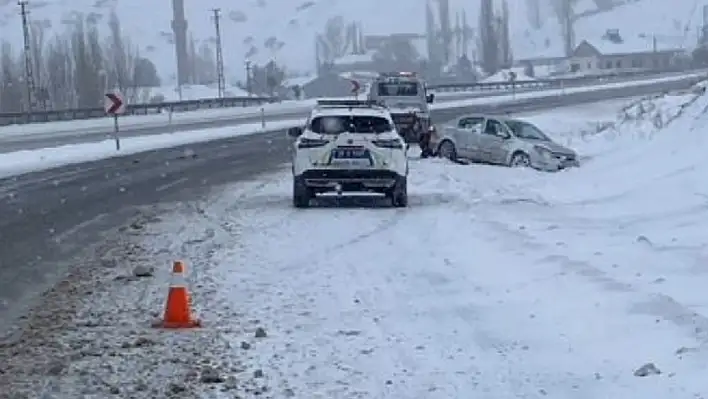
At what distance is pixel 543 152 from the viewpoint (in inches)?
1232

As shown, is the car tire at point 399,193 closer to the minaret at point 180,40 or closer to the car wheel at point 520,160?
the car wheel at point 520,160

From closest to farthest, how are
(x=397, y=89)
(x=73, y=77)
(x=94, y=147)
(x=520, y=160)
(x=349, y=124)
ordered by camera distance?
(x=349, y=124)
(x=520, y=160)
(x=397, y=89)
(x=94, y=147)
(x=73, y=77)

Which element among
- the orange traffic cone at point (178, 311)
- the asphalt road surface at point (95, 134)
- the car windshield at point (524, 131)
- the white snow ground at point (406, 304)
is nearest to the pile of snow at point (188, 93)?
the asphalt road surface at point (95, 134)

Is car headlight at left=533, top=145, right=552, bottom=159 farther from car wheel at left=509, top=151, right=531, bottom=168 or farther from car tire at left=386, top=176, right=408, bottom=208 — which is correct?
car tire at left=386, top=176, right=408, bottom=208

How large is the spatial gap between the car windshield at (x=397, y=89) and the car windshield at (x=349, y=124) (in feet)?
70.0

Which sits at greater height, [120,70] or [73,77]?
[120,70]

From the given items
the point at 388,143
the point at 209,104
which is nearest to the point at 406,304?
the point at 388,143

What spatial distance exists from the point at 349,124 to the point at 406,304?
33.1 feet

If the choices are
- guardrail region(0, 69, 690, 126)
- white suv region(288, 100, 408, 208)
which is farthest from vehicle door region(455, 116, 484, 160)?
guardrail region(0, 69, 690, 126)

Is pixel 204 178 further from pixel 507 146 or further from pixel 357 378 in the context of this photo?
pixel 357 378

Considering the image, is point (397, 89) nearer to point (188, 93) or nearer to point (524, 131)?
point (524, 131)

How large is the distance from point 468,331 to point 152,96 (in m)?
128

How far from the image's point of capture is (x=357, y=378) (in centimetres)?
875

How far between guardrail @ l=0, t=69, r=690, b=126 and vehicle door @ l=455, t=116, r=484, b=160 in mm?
38425
